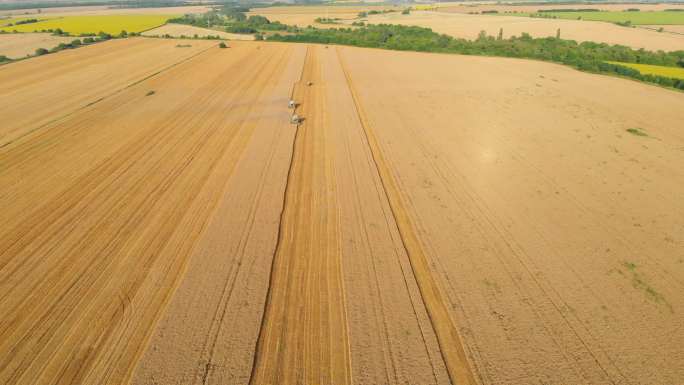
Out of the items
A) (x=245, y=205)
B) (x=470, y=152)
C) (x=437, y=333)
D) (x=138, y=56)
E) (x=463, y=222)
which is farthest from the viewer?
(x=138, y=56)

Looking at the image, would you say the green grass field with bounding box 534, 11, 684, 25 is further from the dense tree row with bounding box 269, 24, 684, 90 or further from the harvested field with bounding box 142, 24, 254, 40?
the harvested field with bounding box 142, 24, 254, 40

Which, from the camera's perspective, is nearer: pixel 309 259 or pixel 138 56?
pixel 309 259

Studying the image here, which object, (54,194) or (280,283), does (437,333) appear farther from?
(54,194)

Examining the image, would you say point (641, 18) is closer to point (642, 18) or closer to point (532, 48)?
point (642, 18)

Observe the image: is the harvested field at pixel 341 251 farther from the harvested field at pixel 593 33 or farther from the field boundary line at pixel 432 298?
the harvested field at pixel 593 33

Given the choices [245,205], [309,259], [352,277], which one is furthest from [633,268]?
[245,205]

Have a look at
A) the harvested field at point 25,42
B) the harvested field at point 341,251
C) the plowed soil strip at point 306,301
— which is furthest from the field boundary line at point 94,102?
the harvested field at point 25,42

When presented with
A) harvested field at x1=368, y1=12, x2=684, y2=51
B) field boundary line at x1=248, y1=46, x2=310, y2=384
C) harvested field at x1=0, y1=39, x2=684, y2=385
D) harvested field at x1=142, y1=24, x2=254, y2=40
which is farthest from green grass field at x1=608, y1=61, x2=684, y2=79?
harvested field at x1=142, y1=24, x2=254, y2=40
